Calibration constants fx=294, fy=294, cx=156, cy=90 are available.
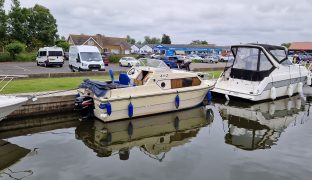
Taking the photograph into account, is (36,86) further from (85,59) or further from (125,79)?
(85,59)

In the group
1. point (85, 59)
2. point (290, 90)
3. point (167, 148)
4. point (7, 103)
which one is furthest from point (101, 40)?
point (167, 148)

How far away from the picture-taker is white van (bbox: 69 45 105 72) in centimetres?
2290

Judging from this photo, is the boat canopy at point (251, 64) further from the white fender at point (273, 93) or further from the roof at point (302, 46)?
the roof at point (302, 46)

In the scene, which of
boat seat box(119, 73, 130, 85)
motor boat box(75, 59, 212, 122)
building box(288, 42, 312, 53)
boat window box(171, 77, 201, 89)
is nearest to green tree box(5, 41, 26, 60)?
motor boat box(75, 59, 212, 122)

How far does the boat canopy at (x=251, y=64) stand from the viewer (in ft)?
51.5

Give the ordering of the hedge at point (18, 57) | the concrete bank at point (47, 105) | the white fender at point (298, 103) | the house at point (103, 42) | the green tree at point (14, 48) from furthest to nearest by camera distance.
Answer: the house at point (103, 42), the green tree at point (14, 48), the hedge at point (18, 57), the white fender at point (298, 103), the concrete bank at point (47, 105)

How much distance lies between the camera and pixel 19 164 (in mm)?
8062

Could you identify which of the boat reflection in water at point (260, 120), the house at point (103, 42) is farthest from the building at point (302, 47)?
the boat reflection in water at point (260, 120)

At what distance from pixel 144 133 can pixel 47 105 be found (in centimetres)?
432

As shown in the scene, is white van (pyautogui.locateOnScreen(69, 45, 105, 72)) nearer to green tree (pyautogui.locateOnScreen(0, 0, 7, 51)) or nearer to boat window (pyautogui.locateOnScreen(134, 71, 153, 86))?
boat window (pyautogui.locateOnScreen(134, 71, 153, 86))

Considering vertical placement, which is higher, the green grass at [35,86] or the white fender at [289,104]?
the green grass at [35,86]

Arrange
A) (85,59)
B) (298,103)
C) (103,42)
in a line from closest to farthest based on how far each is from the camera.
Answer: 1. (298,103)
2. (85,59)
3. (103,42)

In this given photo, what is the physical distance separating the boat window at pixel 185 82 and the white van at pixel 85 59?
37.5ft

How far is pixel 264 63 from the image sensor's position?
1614cm
